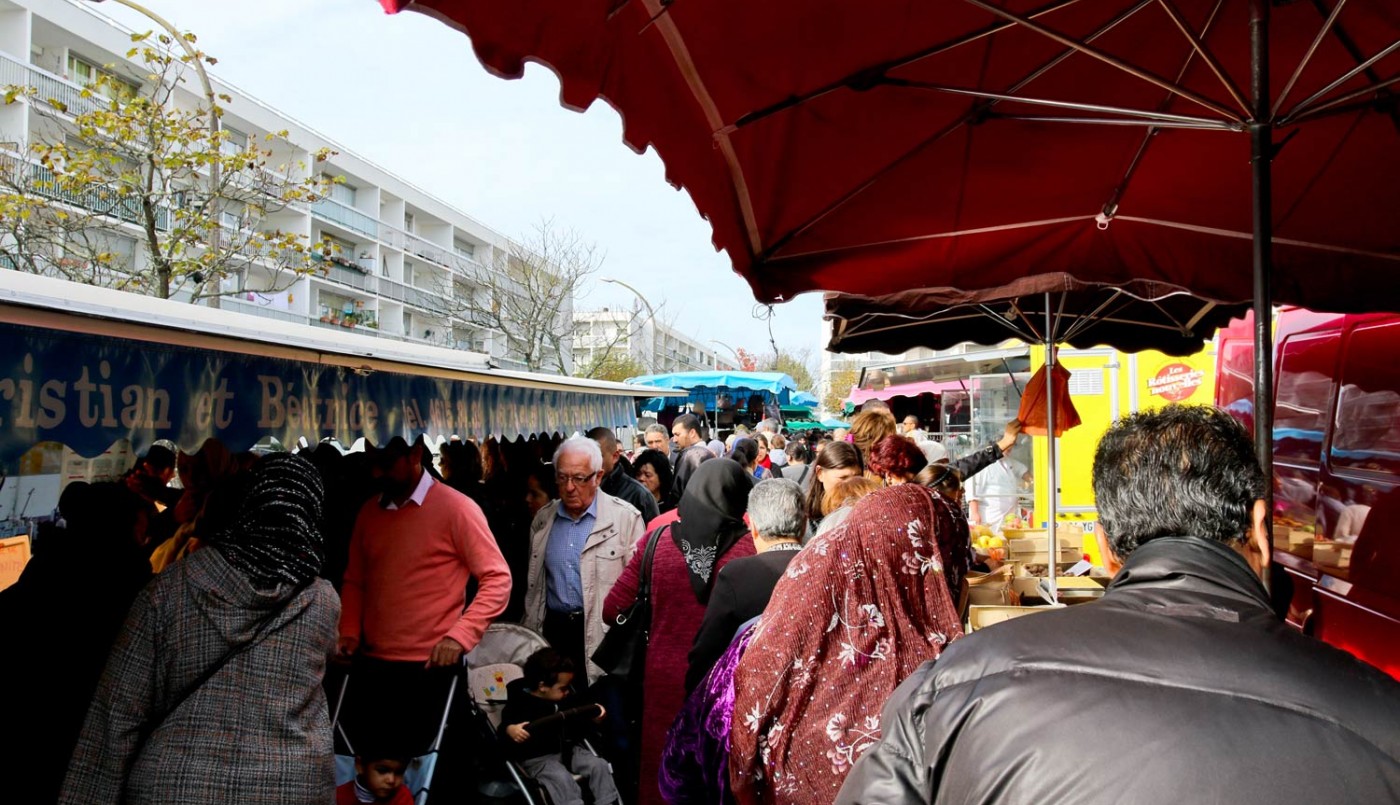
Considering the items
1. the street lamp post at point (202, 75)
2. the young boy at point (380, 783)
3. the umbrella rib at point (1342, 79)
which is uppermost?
the street lamp post at point (202, 75)

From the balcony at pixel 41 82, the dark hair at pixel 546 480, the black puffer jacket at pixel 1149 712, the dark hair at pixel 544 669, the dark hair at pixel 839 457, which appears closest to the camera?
the black puffer jacket at pixel 1149 712

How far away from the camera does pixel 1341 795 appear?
1.01m

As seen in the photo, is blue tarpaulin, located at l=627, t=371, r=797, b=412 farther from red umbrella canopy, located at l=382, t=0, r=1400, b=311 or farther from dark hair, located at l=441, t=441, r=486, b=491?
red umbrella canopy, located at l=382, t=0, r=1400, b=311

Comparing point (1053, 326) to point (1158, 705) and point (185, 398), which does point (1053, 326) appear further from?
point (185, 398)

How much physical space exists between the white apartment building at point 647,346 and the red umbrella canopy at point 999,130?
44.2 meters

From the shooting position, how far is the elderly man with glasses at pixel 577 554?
4863mm

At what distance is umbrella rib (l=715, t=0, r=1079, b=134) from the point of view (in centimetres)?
278

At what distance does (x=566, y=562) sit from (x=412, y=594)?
3.21ft

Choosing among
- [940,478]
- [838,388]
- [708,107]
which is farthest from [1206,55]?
[838,388]

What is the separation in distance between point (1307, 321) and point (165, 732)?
5839mm

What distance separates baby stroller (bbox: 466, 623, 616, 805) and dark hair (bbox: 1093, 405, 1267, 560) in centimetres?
326

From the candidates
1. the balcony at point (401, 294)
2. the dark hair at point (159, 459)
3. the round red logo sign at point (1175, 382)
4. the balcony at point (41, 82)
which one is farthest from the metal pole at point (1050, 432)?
the balcony at point (401, 294)

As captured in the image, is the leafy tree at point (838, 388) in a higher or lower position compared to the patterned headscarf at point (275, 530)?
higher

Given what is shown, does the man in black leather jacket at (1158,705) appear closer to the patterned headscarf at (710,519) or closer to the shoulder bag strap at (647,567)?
the patterned headscarf at (710,519)
